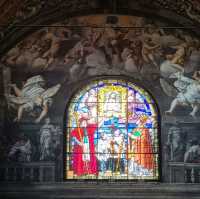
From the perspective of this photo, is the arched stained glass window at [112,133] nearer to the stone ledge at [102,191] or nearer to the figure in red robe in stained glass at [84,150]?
the figure in red robe in stained glass at [84,150]

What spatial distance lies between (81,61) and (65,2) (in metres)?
1.77

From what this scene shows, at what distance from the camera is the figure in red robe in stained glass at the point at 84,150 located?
55.8 feet

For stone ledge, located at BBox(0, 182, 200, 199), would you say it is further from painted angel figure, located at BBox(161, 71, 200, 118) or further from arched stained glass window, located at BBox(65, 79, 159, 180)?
painted angel figure, located at BBox(161, 71, 200, 118)

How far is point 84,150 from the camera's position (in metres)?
17.1

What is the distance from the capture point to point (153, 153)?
56.1 ft

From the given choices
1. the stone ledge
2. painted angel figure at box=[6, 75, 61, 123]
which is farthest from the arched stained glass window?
painted angel figure at box=[6, 75, 61, 123]

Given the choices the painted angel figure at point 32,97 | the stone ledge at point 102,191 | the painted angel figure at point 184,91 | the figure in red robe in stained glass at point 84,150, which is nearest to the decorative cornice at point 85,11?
the painted angel figure at point 32,97

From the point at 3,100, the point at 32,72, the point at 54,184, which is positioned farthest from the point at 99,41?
the point at 54,184

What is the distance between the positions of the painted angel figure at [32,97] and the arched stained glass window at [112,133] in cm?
71

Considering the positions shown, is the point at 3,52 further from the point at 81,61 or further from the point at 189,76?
the point at 189,76

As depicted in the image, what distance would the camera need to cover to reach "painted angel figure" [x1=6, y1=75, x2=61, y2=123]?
17.2 meters

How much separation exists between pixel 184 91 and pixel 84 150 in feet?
10.9


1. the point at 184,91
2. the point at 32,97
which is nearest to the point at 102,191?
the point at 32,97

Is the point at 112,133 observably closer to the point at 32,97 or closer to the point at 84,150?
the point at 84,150
